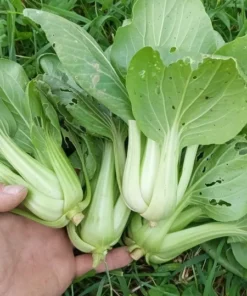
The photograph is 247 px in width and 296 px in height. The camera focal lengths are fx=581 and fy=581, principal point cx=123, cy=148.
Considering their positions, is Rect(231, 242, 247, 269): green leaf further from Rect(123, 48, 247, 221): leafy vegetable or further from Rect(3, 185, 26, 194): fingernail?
Rect(3, 185, 26, 194): fingernail

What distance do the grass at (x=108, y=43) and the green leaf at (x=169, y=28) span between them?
1.06 ft

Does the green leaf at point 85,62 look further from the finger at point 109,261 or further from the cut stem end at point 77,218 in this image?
the finger at point 109,261

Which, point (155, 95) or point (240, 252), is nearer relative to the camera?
point (155, 95)

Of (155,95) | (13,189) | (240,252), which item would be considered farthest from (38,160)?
(240,252)

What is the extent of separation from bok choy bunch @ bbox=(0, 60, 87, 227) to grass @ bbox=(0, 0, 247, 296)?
21 centimetres

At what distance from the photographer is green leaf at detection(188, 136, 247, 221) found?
55.7 inches

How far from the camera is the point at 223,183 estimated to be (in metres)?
1.42

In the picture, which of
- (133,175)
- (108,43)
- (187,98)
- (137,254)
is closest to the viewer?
(187,98)

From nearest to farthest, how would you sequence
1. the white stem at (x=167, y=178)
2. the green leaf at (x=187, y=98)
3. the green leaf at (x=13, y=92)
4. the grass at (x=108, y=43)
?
the green leaf at (x=187, y=98), the white stem at (x=167, y=178), the green leaf at (x=13, y=92), the grass at (x=108, y=43)

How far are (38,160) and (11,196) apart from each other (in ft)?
0.44

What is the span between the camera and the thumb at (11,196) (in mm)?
1331

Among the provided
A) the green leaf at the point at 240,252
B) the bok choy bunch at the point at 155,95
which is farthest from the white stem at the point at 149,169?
the green leaf at the point at 240,252

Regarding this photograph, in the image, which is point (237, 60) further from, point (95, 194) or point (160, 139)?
point (95, 194)

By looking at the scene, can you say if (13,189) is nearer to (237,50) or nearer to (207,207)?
(207,207)
